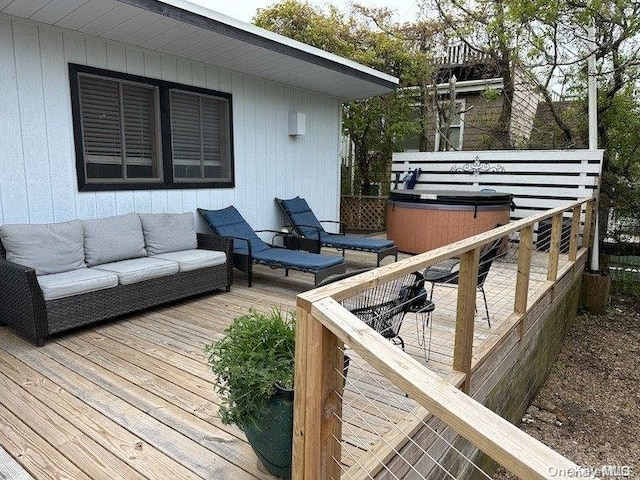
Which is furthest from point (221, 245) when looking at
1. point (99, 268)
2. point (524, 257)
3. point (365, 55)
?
point (365, 55)

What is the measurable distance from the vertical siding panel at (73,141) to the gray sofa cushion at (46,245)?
415 millimetres

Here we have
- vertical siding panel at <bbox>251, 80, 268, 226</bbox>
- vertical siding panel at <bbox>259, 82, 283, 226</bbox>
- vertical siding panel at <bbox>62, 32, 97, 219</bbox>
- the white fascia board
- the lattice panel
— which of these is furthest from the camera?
the lattice panel

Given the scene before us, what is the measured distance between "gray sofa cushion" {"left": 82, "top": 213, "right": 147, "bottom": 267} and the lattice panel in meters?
5.32

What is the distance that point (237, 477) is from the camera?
187cm

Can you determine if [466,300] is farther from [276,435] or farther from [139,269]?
[139,269]

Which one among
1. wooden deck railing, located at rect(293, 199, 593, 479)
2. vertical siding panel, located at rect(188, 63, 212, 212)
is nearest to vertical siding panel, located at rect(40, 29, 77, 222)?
vertical siding panel, located at rect(188, 63, 212, 212)

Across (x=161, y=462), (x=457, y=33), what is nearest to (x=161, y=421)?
(x=161, y=462)

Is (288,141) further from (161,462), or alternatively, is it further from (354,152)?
(161,462)

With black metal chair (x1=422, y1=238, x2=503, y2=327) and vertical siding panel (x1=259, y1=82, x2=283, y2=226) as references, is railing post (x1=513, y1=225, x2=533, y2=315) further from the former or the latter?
vertical siding panel (x1=259, y1=82, x2=283, y2=226)

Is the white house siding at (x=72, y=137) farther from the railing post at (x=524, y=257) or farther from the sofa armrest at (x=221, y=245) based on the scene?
the railing post at (x=524, y=257)

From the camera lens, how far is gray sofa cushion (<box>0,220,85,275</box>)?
11.4 feet

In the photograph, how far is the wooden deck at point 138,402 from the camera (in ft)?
6.49

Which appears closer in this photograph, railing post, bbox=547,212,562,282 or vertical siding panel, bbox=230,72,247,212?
railing post, bbox=547,212,562,282

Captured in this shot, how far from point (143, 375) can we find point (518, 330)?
111 inches
